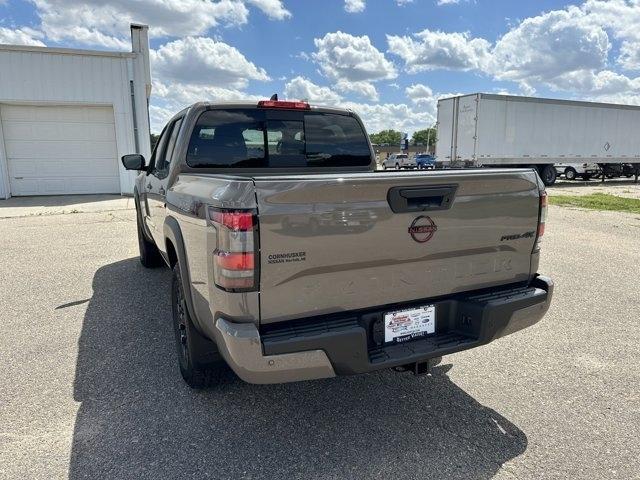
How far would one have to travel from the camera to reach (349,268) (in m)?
2.38

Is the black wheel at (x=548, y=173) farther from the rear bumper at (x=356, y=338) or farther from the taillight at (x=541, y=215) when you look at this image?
the rear bumper at (x=356, y=338)

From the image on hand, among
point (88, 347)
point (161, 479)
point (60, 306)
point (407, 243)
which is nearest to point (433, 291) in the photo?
point (407, 243)

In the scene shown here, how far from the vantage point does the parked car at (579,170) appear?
2497cm

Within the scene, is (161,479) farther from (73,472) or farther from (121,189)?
(121,189)

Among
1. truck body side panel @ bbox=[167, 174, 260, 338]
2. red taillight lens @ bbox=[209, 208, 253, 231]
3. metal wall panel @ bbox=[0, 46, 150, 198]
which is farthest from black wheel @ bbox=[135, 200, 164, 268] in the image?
metal wall panel @ bbox=[0, 46, 150, 198]

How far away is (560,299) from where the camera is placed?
16.9 ft

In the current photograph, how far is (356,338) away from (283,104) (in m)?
2.39

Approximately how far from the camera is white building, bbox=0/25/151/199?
13.8 meters

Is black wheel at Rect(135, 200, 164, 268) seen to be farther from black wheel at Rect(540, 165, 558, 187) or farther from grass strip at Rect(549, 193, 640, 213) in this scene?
black wheel at Rect(540, 165, 558, 187)

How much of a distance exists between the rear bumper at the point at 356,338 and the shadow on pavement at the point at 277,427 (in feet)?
1.74

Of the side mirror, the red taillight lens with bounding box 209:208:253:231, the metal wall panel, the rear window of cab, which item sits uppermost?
the metal wall panel

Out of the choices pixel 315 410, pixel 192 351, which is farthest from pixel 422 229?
pixel 192 351

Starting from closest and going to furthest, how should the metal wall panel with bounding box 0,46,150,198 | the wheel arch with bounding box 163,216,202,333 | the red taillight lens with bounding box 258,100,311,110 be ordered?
the wheel arch with bounding box 163,216,202,333
the red taillight lens with bounding box 258,100,311,110
the metal wall panel with bounding box 0,46,150,198

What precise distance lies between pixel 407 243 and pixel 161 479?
175 centimetres
